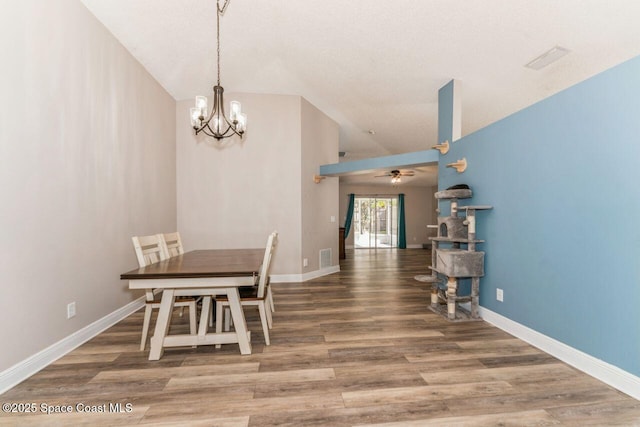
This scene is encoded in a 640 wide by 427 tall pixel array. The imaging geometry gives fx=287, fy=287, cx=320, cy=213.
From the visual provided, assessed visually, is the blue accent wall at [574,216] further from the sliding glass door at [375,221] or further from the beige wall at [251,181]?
the sliding glass door at [375,221]

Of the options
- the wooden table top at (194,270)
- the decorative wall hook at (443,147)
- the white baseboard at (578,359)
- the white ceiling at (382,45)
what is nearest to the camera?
the white baseboard at (578,359)

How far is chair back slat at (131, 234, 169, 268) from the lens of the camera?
7.54 feet

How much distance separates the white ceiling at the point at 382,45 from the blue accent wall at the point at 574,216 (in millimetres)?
894

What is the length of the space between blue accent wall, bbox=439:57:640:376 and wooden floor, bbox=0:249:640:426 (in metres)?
0.34

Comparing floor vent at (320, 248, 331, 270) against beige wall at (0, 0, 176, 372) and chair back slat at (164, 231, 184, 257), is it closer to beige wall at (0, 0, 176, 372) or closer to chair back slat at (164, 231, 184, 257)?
chair back slat at (164, 231, 184, 257)

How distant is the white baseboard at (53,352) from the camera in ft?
5.89

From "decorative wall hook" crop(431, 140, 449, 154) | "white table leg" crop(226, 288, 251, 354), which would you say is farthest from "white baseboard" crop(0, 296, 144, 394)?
"decorative wall hook" crop(431, 140, 449, 154)

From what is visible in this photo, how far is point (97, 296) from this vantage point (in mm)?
2668

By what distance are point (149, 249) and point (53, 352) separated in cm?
95

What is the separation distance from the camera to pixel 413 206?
11023mm

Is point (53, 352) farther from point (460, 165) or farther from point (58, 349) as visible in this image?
point (460, 165)

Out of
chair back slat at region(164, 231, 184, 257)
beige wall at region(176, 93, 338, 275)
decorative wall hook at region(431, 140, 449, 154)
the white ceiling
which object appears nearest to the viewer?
Result: the white ceiling

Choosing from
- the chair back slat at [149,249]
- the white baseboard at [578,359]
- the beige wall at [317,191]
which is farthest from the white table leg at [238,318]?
the beige wall at [317,191]

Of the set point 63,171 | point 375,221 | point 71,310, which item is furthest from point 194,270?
point 375,221
